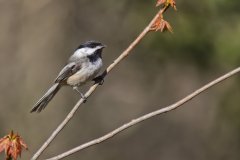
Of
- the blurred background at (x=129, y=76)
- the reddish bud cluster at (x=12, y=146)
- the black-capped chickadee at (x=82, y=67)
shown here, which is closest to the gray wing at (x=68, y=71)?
the black-capped chickadee at (x=82, y=67)

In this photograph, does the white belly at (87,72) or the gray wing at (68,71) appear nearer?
the white belly at (87,72)

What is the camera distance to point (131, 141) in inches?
444

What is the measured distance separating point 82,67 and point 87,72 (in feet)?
0.40

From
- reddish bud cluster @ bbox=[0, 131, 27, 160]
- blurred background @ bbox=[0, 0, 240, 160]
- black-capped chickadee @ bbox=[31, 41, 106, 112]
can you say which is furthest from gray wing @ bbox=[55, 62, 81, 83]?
blurred background @ bbox=[0, 0, 240, 160]

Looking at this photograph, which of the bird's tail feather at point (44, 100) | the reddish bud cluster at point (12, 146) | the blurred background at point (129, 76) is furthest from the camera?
the blurred background at point (129, 76)

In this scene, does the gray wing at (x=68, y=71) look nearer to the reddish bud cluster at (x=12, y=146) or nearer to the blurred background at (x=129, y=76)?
the reddish bud cluster at (x=12, y=146)

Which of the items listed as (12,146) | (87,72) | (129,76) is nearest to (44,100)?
(87,72)

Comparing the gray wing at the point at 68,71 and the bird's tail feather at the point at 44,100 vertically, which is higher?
the gray wing at the point at 68,71

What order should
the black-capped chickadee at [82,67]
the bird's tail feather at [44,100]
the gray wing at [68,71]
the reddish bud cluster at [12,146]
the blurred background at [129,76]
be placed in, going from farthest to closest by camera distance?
the blurred background at [129,76] < the gray wing at [68,71] < the black-capped chickadee at [82,67] < the bird's tail feather at [44,100] < the reddish bud cluster at [12,146]

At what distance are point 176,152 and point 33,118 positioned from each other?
279 cm

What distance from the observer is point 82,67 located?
18.3ft

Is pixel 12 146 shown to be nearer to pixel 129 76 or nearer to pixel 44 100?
pixel 44 100

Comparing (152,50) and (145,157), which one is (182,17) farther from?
(145,157)

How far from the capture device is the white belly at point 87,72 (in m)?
5.46
